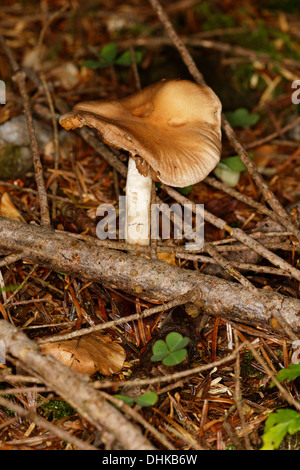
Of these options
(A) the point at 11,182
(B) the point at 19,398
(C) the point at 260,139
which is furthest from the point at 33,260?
(C) the point at 260,139

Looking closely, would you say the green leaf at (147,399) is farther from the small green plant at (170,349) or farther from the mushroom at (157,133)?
the mushroom at (157,133)

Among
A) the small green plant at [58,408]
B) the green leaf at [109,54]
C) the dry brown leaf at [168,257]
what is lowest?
the small green plant at [58,408]

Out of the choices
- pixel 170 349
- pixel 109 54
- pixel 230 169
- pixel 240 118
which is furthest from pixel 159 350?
pixel 109 54

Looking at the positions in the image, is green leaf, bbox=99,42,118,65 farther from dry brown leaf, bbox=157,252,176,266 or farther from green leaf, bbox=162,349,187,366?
green leaf, bbox=162,349,187,366

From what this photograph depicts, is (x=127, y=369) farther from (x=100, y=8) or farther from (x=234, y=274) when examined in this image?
(x=100, y=8)

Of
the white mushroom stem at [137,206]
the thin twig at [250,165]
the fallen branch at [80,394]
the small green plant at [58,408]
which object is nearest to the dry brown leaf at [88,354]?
the small green plant at [58,408]

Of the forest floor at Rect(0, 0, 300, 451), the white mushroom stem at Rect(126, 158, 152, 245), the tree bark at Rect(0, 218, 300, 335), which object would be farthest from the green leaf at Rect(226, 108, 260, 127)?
the tree bark at Rect(0, 218, 300, 335)
